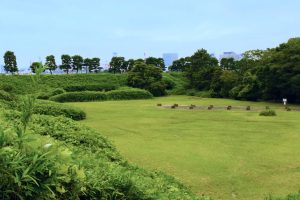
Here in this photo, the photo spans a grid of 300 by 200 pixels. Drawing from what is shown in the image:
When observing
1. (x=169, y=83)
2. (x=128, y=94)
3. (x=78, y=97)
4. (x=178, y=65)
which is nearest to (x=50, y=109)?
(x=78, y=97)

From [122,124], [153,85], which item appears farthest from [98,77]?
[122,124]

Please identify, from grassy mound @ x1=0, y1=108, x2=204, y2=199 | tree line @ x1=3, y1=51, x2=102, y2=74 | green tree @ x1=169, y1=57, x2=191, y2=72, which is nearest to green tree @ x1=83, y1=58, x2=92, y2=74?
tree line @ x1=3, y1=51, x2=102, y2=74

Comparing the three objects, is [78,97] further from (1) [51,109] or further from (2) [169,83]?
(1) [51,109]

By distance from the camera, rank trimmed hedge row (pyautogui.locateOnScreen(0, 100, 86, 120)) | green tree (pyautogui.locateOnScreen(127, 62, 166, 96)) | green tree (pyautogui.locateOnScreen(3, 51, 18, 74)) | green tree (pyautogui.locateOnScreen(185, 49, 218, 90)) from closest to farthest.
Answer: trimmed hedge row (pyautogui.locateOnScreen(0, 100, 86, 120)) → green tree (pyautogui.locateOnScreen(127, 62, 166, 96)) → green tree (pyautogui.locateOnScreen(185, 49, 218, 90)) → green tree (pyautogui.locateOnScreen(3, 51, 18, 74))

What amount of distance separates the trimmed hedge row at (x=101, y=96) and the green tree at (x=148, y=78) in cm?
275

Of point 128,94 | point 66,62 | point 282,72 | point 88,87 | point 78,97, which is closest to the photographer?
point 282,72

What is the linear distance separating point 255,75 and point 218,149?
90.8 ft

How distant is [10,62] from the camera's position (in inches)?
2048

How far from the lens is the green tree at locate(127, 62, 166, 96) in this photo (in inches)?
1914

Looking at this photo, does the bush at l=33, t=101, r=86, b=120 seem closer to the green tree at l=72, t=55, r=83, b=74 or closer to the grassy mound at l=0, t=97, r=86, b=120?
the grassy mound at l=0, t=97, r=86, b=120

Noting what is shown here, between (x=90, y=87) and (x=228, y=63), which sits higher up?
(x=228, y=63)

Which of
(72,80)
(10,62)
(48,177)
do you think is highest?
(10,62)

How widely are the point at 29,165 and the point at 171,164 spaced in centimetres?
1004

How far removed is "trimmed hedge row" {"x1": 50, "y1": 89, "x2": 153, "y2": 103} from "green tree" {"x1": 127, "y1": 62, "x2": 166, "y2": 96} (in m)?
2.75
